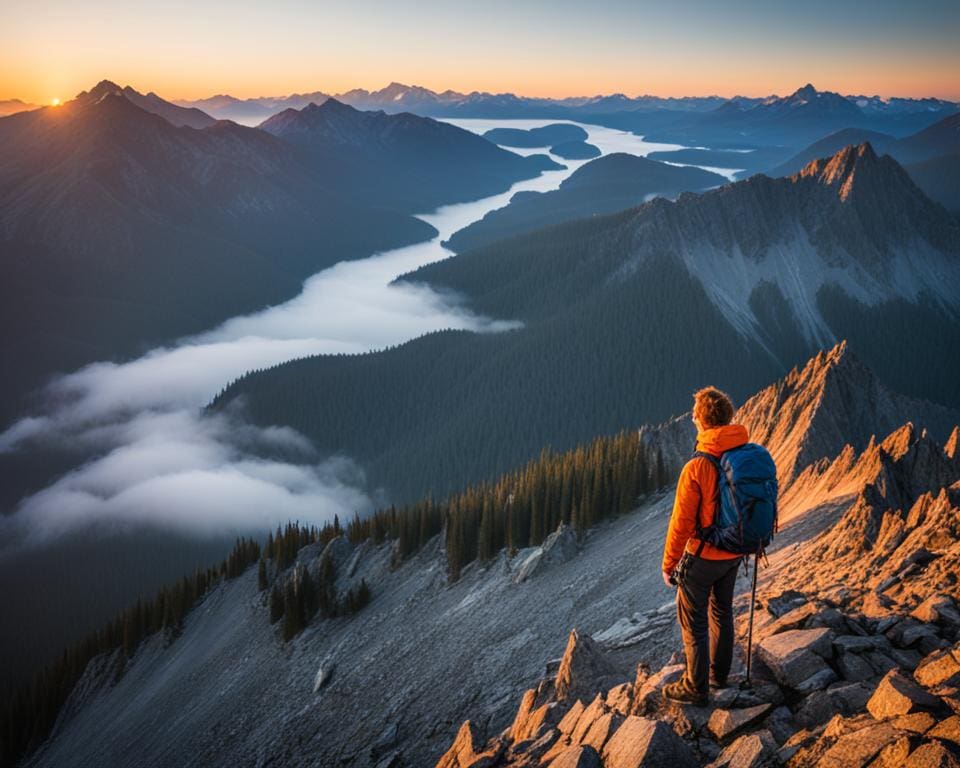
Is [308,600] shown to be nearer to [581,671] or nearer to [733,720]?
[581,671]

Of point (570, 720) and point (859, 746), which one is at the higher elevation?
point (859, 746)

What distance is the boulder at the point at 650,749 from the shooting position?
10.6 meters

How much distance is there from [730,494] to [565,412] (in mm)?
146828

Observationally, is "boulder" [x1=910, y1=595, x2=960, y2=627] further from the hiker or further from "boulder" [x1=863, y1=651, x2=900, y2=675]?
the hiker

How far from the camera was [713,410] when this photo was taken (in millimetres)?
11531

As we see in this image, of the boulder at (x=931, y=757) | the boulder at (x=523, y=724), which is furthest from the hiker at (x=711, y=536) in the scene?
the boulder at (x=523, y=724)

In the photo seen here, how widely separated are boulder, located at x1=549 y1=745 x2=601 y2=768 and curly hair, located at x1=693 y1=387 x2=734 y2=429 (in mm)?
6215

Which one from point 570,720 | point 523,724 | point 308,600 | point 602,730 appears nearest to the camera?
point 602,730

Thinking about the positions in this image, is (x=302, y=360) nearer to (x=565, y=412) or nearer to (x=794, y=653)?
(x=565, y=412)

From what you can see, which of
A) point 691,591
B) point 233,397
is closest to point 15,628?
point 233,397

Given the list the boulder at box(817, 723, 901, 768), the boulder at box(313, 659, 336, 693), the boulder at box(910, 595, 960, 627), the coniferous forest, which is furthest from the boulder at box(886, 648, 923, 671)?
the coniferous forest

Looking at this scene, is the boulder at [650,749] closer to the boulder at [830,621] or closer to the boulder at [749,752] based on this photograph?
the boulder at [749,752]

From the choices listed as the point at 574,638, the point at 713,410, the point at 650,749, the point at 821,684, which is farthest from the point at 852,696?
the point at 574,638

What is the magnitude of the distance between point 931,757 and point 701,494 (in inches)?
181
